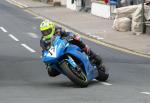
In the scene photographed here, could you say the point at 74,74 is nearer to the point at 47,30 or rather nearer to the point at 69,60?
the point at 69,60

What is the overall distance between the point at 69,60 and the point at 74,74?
30 cm

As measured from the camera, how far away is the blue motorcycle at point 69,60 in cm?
1214

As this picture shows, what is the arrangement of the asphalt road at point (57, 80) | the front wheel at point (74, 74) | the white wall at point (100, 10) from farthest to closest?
the white wall at point (100, 10)
the front wheel at point (74, 74)
the asphalt road at point (57, 80)

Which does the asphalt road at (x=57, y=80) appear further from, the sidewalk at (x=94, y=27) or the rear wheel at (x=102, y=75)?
the sidewalk at (x=94, y=27)

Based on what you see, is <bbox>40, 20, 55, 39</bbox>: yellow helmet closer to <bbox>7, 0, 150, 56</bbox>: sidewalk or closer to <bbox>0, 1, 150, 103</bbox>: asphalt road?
<bbox>0, 1, 150, 103</bbox>: asphalt road

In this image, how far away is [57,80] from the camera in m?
13.8

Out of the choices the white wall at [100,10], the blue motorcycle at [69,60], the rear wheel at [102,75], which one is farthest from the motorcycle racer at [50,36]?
the white wall at [100,10]

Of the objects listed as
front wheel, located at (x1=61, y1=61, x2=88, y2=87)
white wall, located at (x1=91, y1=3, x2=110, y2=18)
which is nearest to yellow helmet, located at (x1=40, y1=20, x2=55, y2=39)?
front wheel, located at (x1=61, y1=61, x2=88, y2=87)

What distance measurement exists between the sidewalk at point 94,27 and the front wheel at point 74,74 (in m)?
7.81

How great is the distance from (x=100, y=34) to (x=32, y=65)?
9216 mm

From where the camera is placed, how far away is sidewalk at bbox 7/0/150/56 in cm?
2220

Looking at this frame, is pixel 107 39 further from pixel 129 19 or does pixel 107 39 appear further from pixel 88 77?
pixel 88 77

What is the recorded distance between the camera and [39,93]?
11.5 m

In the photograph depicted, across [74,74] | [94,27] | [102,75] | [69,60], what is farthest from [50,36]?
[94,27]
